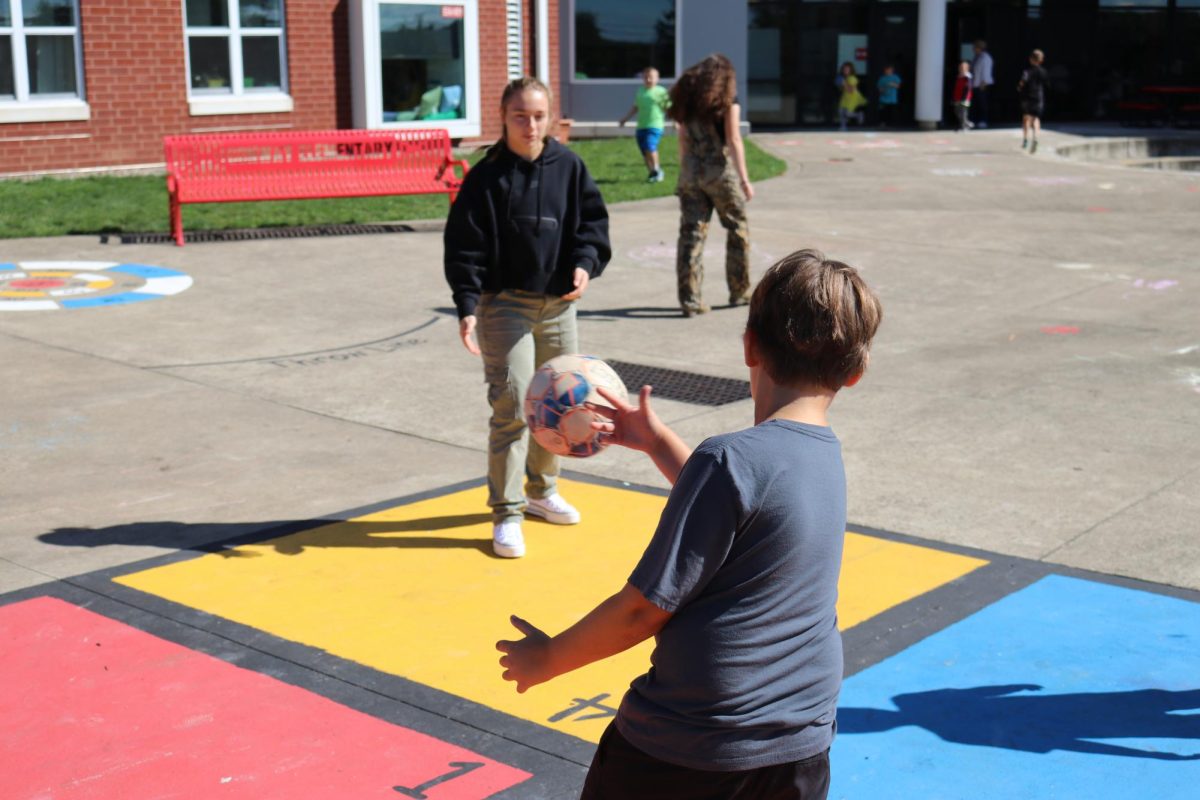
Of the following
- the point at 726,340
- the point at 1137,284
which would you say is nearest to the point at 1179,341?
the point at 1137,284

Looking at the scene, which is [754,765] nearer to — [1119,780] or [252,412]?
[1119,780]

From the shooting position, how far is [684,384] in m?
9.16

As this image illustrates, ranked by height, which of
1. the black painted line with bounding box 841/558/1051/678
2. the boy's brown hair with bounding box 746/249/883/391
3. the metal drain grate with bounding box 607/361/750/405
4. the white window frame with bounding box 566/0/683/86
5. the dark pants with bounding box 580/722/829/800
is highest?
the white window frame with bounding box 566/0/683/86

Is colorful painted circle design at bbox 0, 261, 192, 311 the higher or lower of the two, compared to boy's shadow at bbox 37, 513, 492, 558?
higher

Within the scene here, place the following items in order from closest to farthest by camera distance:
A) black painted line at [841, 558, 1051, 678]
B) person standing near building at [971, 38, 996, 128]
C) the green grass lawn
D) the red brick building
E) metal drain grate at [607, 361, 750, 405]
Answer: black painted line at [841, 558, 1051, 678] < metal drain grate at [607, 361, 750, 405] < the green grass lawn < the red brick building < person standing near building at [971, 38, 996, 128]

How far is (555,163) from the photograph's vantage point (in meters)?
6.18

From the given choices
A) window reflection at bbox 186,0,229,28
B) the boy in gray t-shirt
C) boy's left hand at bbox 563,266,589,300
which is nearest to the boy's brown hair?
the boy in gray t-shirt

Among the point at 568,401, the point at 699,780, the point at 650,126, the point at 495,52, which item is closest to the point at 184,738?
the point at 568,401

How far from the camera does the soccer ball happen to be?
3.64 metres

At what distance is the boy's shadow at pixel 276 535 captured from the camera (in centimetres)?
618

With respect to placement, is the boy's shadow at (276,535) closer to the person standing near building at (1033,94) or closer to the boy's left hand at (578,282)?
the boy's left hand at (578,282)

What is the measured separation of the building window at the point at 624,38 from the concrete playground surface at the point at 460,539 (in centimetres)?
1762

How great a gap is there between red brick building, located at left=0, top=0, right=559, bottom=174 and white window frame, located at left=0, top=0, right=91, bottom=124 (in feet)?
0.06

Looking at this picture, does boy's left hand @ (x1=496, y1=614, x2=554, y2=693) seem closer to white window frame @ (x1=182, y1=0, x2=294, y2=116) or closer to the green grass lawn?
the green grass lawn
